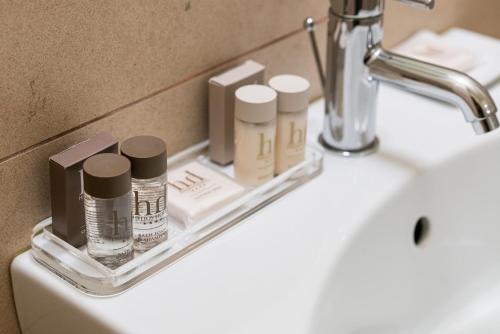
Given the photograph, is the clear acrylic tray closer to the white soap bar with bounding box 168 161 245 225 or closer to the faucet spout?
Result: the white soap bar with bounding box 168 161 245 225

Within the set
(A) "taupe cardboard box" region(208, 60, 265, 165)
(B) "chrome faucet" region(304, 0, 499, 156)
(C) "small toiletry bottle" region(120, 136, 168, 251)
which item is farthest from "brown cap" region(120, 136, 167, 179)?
(B) "chrome faucet" region(304, 0, 499, 156)

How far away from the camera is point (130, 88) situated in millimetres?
694

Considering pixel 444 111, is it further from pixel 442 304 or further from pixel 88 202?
pixel 88 202

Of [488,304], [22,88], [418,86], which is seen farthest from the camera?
[488,304]

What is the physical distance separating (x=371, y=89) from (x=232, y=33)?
5.7 inches

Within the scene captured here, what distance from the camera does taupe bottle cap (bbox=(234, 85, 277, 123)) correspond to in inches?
27.5

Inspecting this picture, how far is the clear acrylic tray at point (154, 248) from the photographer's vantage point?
62 cm

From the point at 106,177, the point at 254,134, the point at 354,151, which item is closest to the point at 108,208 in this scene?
the point at 106,177

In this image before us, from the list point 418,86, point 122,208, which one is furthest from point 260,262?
point 418,86

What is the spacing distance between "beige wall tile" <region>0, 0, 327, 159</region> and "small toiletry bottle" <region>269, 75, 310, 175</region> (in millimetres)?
76

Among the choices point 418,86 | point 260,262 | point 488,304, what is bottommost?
point 488,304

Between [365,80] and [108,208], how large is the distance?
30cm

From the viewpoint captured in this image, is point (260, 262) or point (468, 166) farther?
point (468, 166)

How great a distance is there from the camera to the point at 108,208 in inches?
24.0
